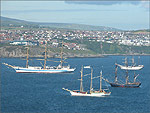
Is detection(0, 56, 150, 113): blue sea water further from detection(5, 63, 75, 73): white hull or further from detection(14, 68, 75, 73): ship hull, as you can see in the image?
detection(14, 68, 75, 73): ship hull

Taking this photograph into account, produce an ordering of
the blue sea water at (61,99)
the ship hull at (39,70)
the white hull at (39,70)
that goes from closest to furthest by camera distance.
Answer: the blue sea water at (61,99) < the white hull at (39,70) < the ship hull at (39,70)

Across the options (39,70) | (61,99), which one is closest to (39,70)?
(39,70)

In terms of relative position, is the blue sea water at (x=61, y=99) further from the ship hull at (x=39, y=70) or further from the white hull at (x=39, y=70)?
the ship hull at (x=39, y=70)

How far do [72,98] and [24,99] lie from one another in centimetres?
1314

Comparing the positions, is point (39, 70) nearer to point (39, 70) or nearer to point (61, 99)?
point (39, 70)

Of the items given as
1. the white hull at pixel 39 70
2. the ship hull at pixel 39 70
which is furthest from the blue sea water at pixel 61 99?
the ship hull at pixel 39 70

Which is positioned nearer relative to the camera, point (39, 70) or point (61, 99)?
point (61, 99)

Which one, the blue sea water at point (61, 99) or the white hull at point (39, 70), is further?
the white hull at point (39, 70)

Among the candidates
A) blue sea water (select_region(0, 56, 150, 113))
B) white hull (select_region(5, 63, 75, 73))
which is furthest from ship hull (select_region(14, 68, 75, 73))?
blue sea water (select_region(0, 56, 150, 113))

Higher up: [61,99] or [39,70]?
[61,99]

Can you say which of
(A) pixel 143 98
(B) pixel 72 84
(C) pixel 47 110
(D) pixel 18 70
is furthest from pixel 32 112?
(D) pixel 18 70

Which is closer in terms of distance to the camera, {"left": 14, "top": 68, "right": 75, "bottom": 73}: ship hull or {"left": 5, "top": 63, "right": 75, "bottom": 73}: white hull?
{"left": 5, "top": 63, "right": 75, "bottom": 73}: white hull

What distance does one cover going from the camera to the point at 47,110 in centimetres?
9619

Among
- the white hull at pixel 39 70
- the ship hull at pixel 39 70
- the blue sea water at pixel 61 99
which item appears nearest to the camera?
the blue sea water at pixel 61 99
